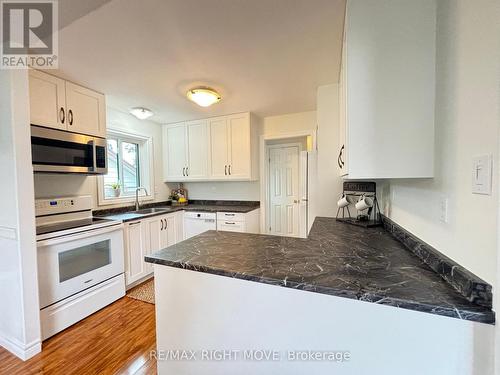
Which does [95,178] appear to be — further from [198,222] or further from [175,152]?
[198,222]

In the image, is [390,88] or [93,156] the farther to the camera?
[93,156]

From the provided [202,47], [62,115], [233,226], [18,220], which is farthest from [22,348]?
[202,47]

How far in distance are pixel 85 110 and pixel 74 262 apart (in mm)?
1622

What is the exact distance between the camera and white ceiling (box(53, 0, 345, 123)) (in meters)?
1.36

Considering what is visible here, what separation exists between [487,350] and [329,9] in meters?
1.78

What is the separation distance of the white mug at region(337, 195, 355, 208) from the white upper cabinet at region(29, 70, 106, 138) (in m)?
2.79

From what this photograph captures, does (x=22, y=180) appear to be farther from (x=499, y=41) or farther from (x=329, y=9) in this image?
(x=499, y=41)

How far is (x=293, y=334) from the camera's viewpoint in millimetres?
949

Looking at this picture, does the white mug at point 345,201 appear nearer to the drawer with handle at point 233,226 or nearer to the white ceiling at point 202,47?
the white ceiling at point 202,47

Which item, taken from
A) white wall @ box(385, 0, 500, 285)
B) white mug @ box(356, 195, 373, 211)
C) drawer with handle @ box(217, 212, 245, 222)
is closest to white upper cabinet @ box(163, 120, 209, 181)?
drawer with handle @ box(217, 212, 245, 222)

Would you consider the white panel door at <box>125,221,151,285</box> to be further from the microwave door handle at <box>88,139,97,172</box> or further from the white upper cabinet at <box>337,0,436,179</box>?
the white upper cabinet at <box>337,0,436,179</box>

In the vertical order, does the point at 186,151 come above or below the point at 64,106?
below

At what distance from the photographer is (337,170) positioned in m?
2.45

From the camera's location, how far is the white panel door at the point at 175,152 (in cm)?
388
